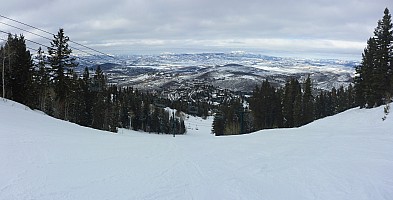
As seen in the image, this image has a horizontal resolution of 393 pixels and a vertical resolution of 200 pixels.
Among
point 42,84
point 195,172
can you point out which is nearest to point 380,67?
point 195,172

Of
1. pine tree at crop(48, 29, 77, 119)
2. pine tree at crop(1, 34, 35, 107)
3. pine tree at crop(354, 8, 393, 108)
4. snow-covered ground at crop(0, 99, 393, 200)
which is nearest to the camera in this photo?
snow-covered ground at crop(0, 99, 393, 200)

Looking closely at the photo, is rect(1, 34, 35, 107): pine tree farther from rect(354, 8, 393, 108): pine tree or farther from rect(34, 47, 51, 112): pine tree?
rect(354, 8, 393, 108): pine tree

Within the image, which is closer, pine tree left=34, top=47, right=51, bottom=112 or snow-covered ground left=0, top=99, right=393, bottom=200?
snow-covered ground left=0, top=99, right=393, bottom=200

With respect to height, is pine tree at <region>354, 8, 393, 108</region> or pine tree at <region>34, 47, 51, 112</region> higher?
pine tree at <region>354, 8, 393, 108</region>

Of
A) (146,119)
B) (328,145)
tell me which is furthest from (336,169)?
(146,119)

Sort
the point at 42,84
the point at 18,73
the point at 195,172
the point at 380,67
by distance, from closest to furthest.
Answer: the point at 195,172
the point at 380,67
the point at 18,73
the point at 42,84

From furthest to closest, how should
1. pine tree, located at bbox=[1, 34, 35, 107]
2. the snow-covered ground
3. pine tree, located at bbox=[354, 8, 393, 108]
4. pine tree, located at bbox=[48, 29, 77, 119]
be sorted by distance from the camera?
pine tree, located at bbox=[48, 29, 77, 119] < pine tree, located at bbox=[1, 34, 35, 107] < pine tree, located at bbox=[354, 8, 393, 108] < the snow-covered ground

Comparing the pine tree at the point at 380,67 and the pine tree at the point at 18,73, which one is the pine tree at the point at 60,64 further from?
the pine tree at the point at 380,67

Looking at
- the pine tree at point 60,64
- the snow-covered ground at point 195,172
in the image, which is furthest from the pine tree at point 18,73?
the snow-covered ground at point 195,172

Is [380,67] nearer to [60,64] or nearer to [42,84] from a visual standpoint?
[60,64]

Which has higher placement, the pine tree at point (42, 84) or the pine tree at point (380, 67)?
the pine tree at point (380, 67)

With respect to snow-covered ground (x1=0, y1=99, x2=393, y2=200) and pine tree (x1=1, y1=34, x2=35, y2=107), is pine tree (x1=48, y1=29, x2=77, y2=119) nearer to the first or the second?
pine tree (x1=1, y1=34, x2=35, y2=107)

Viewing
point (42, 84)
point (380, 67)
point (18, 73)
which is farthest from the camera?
point (42, 84)

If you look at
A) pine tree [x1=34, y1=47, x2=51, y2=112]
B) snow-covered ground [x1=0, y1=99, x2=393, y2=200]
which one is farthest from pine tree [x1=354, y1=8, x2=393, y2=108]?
pine tree [x1=34, y1=47, x2=51, y2=112]
